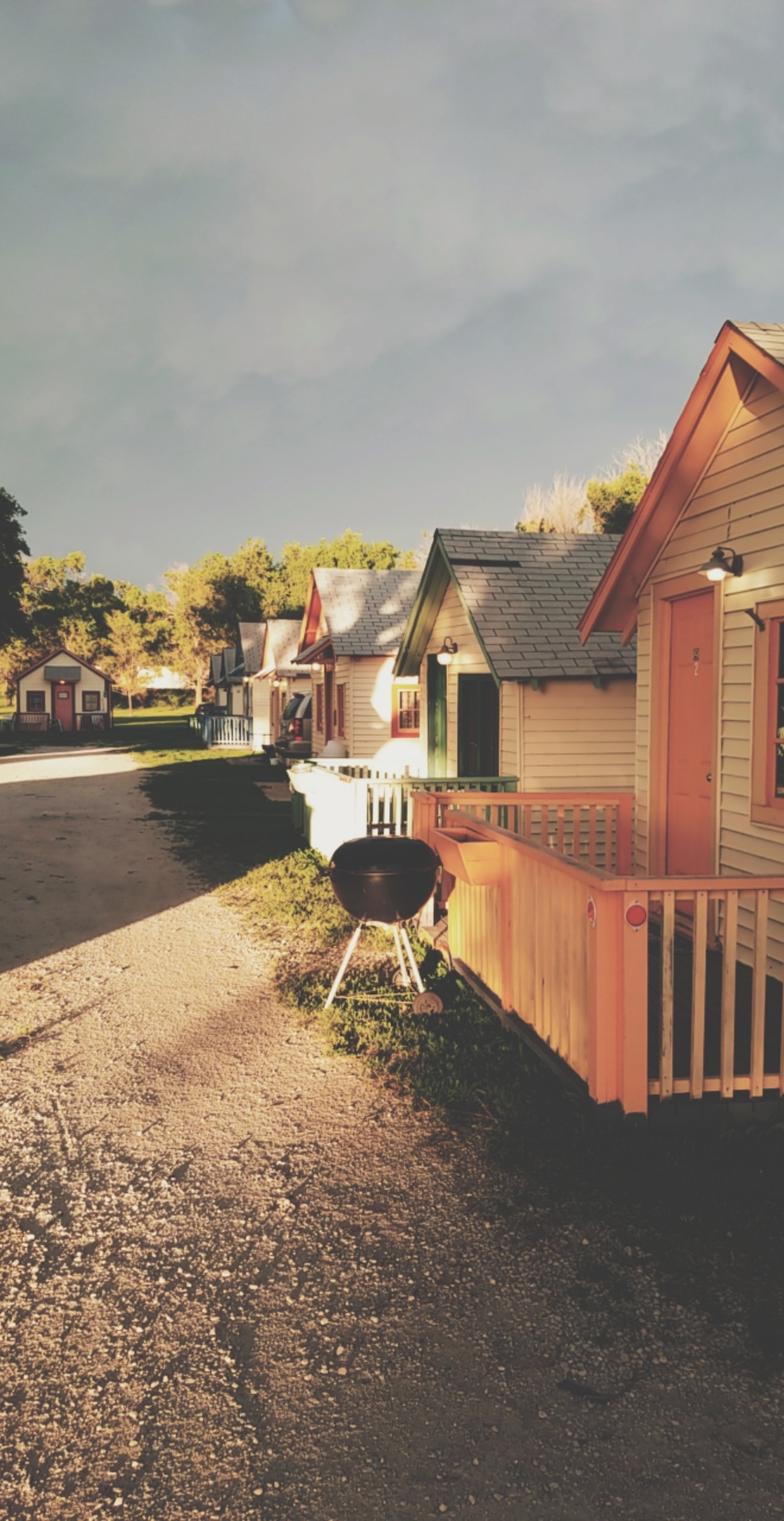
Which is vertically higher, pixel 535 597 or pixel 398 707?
pixel 535 597

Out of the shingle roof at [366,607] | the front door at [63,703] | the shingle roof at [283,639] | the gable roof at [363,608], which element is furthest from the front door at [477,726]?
the front door at [63,703]

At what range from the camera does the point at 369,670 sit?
70.3ft

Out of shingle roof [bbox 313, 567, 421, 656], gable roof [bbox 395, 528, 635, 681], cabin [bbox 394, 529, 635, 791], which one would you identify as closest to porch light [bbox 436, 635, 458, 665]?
cabin [bbox 394, 529, 635, 791]

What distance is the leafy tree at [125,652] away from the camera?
79.4 meters

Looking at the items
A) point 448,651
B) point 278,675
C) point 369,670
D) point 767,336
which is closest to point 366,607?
point 369,670

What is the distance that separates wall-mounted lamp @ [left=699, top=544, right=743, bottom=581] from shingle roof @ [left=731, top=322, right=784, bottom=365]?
138cm

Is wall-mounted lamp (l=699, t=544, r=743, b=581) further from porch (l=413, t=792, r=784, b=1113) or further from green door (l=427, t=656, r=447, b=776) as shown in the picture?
green door (l=427, t=656, r=447, b=776)

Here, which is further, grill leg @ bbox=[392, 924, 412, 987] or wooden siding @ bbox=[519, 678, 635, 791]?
wooden siding @ bbox=[519, 678, 635, 791]

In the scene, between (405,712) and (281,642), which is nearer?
(405,712)

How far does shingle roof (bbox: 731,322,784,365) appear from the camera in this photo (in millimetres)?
5742

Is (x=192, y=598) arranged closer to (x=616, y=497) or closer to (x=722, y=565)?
(x=616, y=497)

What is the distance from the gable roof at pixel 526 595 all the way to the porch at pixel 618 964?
16.3 ft

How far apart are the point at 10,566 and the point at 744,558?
3117cm

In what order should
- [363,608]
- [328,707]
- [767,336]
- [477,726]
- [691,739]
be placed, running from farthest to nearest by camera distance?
1. [328,707]
2. [363,608]
3. [477,726]
4. [691,739]
5. [767,336]
